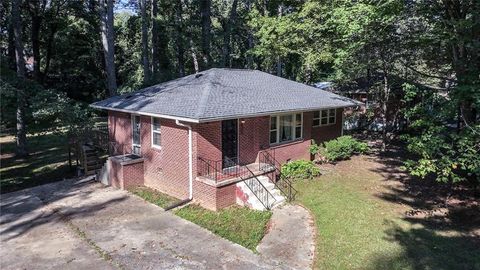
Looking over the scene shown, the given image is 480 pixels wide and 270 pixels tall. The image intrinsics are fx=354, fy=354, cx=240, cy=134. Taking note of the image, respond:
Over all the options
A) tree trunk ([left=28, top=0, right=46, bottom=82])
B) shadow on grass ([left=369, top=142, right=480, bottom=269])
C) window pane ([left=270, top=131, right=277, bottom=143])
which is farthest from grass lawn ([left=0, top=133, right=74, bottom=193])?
shadow on grass ([left=369, top=142, right=480, bottom=269])

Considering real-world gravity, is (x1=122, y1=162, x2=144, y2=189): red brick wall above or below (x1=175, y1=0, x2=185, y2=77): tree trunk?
below

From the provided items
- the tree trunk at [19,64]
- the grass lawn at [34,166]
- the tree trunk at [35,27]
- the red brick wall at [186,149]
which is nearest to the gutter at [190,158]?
the red brick wall at [186,149]

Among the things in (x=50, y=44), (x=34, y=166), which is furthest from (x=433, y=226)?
(x=50, y=44)

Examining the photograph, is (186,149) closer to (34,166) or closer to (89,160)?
(89,160)

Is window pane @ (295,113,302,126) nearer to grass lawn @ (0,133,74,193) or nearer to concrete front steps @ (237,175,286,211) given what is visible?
concrete front steps @ (237,175,286,211)

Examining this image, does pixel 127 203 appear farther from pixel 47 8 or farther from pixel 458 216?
pixel 47 8
